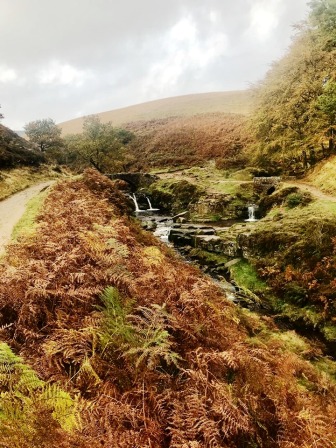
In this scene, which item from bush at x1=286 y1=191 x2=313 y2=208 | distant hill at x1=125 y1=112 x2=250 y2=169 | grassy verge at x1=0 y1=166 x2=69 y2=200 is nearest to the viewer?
bush at x1=286 y1=191 x2=313 y2=208

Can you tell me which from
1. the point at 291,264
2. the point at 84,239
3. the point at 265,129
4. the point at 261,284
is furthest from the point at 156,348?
the point at 265,129

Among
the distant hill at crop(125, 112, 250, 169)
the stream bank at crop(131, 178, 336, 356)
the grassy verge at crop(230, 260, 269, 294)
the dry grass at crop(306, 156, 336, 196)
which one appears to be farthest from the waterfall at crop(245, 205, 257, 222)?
the distant hill at crop(125, 112, 250, 169)

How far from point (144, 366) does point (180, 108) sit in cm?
7006

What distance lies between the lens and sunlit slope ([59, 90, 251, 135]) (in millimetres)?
60562

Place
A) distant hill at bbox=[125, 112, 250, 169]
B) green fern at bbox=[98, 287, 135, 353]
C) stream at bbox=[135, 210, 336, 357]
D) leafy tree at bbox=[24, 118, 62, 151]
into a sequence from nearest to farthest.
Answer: green fern at bbox=[98, 287, 135, 353], stream at bbox=[135, 210, 336, 357], distant hill at bbox=[125, 112, 250, 169], leafy tree at bbox=[24, 118, 62, 151]

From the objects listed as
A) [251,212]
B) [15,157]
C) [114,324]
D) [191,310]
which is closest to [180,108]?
[15,157]

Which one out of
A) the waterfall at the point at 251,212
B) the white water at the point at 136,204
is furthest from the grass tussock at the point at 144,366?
the white water at the point at 136,204

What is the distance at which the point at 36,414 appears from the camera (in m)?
2.83

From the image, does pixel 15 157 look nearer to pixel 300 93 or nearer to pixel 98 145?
pixel 98 145

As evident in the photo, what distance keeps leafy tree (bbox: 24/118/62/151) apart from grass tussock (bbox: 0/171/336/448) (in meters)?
47.3

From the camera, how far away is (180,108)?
68.5 meters

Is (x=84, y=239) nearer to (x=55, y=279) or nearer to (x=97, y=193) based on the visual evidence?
(x=55, y=279)

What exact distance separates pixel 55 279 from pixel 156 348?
2377 mm

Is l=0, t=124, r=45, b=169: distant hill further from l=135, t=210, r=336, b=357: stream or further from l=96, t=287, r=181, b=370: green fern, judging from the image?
l=96, t=287, r=181, b=370: green fern
